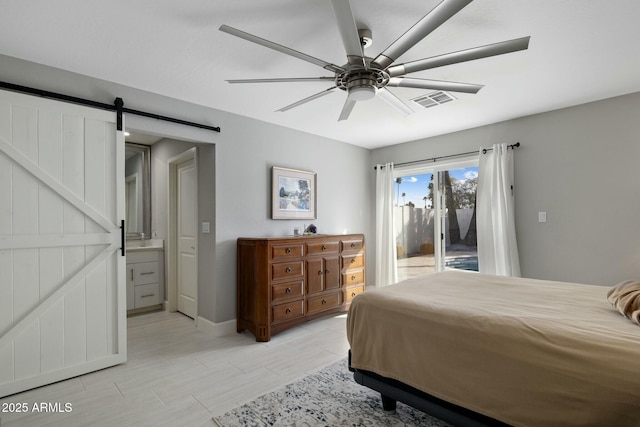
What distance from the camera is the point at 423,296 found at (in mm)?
2014

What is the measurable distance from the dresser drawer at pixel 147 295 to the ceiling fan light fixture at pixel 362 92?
12.8 feet

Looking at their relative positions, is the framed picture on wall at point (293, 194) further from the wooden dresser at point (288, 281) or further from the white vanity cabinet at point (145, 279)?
the white vanity cabinet at point (145, 279)

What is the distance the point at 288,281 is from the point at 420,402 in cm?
198

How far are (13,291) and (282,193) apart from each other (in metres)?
2.65

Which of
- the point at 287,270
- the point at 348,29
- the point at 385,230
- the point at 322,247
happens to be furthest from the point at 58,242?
the point at 385,230

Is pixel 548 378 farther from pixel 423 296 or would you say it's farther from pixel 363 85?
pixel 363 85

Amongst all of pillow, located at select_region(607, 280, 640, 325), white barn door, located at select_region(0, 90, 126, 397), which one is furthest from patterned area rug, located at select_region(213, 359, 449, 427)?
white barn door, located at select_region(0, 90, 126, 397)

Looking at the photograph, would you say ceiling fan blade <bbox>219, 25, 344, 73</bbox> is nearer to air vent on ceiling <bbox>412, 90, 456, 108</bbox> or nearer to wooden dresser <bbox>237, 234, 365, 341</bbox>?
air vent on ceiling <bbox>412, 90, 456, 108</bbox>

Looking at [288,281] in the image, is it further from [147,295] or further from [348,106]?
[147,295]

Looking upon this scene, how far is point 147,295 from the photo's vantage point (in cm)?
430

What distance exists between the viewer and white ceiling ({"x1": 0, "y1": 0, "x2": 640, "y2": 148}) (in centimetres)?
184

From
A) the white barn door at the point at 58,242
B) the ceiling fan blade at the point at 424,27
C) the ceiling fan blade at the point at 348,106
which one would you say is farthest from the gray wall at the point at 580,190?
the white barn door at the point at 58,242

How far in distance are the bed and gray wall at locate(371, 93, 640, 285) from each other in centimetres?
138

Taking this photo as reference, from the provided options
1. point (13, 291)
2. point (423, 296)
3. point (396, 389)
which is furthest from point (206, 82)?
point (396, 389)
